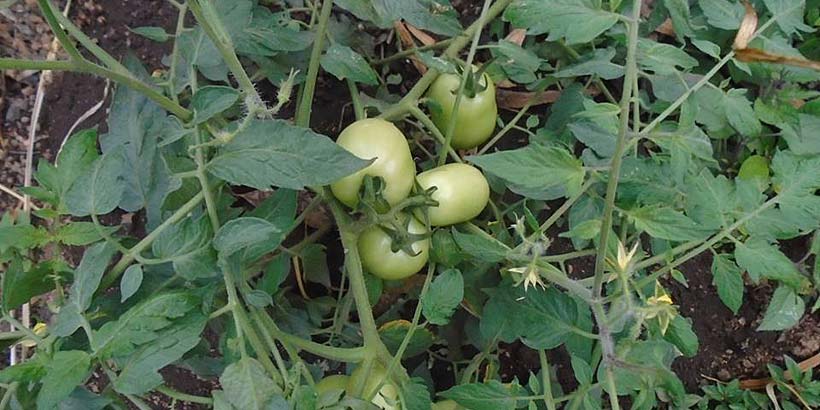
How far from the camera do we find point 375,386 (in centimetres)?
97

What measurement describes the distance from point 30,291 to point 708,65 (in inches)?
43.7

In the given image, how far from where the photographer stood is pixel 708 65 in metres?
1.32

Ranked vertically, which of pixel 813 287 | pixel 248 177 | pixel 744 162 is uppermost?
pixel 248 177

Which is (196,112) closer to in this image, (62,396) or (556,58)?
(62,396)

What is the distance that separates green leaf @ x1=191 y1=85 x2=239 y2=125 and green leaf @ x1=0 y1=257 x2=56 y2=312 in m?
0.24

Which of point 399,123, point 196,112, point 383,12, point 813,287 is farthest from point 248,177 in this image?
point 813,287

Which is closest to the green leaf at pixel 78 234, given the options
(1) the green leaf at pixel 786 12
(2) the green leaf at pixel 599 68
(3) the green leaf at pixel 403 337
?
(3) the green leaf at pixel 403 337

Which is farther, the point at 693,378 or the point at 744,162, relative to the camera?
the point at 693,378

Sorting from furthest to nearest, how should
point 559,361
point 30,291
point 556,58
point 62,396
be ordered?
point 559,361
point 556,58
point 30,291
point 62,396

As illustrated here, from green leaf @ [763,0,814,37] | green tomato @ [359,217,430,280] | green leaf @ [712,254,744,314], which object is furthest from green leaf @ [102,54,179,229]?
green leaf @ [763,0,814,37]

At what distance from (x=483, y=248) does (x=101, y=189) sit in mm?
434

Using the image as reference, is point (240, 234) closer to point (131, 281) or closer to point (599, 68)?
point (131, 281)

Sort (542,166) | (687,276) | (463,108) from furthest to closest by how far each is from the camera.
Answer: (687,276), (463,108), (542,166)

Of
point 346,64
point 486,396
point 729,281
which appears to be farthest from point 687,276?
point 346,64
